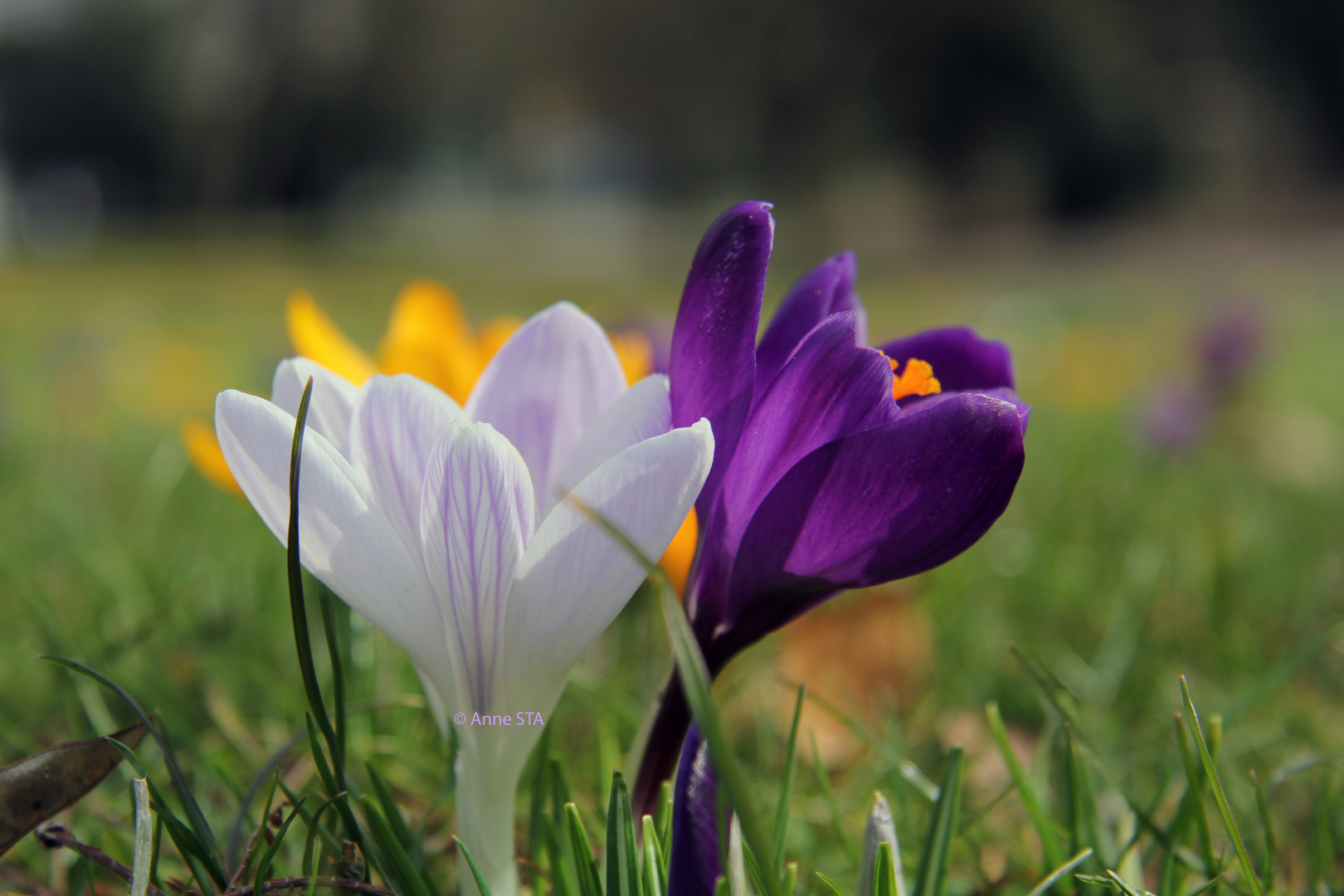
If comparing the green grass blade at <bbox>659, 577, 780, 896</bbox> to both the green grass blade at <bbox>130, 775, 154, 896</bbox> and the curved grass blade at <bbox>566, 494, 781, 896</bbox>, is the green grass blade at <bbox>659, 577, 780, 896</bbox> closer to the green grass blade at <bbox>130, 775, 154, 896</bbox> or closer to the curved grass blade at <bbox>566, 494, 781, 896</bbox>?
the curved grass blade at <bbox>566, 494, 781, 896</bbox>

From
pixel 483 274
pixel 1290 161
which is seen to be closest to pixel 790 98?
pixel 483 274

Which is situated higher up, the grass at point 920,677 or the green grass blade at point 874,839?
the green grass blade at point 874,839

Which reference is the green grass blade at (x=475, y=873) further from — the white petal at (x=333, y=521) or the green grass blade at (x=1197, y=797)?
the green grass blade at (x=1197, y=797)

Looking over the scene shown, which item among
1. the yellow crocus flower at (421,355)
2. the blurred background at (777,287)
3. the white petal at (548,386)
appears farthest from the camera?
the blurred background at (777,287)

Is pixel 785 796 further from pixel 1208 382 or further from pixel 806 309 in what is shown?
pixel 1208 382

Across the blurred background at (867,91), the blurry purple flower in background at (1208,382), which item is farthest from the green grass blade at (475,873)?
the blurred background at (867,91)

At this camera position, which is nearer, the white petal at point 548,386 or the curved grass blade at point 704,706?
the curved grass blade at point 704,706

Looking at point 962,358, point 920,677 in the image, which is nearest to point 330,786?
point 962,358

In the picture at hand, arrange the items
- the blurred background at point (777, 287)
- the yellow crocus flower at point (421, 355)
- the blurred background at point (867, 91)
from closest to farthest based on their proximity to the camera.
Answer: the yellow crocus flower at point (421, 355), the blurred background at point (777, 287), the blurred background at point (867, 91)
